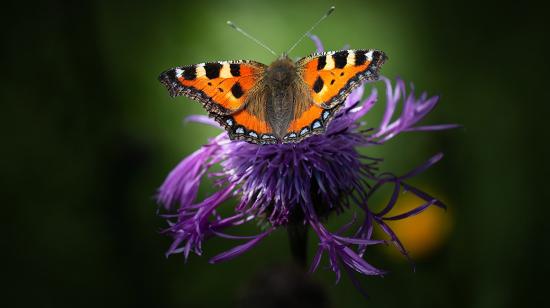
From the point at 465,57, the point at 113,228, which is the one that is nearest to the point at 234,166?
the point at 113,228

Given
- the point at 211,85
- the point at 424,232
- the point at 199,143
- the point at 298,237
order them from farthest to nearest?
1. the point at 199,143
2. the point at 424,232
3. the point at 211,85
4. the point at 298,237

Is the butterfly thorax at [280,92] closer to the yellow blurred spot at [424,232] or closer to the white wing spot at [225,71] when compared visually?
the white wing spot at [225,71]

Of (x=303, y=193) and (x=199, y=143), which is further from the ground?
(x=199, y=143)

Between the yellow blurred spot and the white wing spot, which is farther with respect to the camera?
the yellow blurred spot

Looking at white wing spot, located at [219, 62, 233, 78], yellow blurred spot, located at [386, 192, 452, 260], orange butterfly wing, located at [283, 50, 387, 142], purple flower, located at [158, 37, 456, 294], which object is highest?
white wing spot, located at [219, 62, 233, 78]

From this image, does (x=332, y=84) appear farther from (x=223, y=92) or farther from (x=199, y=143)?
(x=199, y=143)

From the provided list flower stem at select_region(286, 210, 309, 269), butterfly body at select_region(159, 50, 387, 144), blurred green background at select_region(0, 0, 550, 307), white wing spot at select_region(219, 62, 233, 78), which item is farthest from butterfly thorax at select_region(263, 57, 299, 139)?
blurred green background at select_region(0, 0, 550, 307)

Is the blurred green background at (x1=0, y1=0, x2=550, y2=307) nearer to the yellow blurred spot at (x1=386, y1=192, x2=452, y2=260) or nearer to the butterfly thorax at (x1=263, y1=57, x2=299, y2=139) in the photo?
the yellow blurred spot at (x1=386, y1=192, x2=452, y2=260)

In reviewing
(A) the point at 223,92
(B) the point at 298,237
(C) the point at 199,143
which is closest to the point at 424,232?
(B) the point at 298,237

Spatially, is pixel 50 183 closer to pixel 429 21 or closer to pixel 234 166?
pixel 234 166
